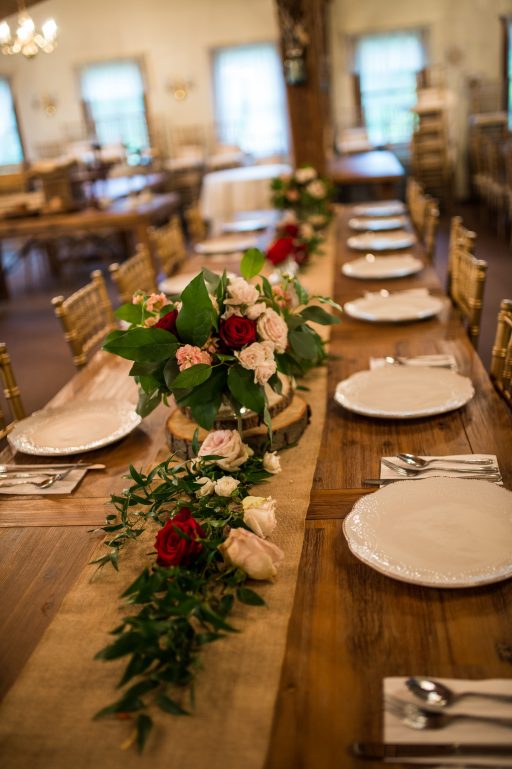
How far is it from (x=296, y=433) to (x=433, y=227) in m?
2.12

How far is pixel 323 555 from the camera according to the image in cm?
119

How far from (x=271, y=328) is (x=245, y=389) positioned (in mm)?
131

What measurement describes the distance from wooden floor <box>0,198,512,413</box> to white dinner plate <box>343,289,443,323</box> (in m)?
1.47

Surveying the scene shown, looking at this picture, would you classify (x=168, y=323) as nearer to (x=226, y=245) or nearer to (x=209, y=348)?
(x=209, y=348)

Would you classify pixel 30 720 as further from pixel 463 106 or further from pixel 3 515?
pixel 463 106

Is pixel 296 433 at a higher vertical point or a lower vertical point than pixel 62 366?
higher

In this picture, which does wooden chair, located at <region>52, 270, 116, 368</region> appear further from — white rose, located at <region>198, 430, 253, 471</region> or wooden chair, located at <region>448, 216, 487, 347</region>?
wooden chair, located at <region>448, 216, 487, 347</region>

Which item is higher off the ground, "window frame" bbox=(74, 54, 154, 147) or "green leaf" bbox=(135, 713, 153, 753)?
"window frame" bbox=(74, 54, 154, 147)

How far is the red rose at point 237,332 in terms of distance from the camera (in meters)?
1.34

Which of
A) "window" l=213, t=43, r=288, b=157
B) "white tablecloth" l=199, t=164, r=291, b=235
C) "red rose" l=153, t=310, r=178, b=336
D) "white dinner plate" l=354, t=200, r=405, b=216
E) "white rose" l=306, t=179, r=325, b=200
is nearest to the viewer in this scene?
"red rose" l=153, t=310, r=178, b=336

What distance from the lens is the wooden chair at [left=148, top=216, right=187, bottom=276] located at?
3697 mm

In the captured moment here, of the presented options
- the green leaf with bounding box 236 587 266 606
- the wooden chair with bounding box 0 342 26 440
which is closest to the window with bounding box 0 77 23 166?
the wooden chair with bounding box 0 342 26 440

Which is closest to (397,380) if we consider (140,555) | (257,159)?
(140,555)

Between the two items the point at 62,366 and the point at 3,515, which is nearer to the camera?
the point at 3,515
